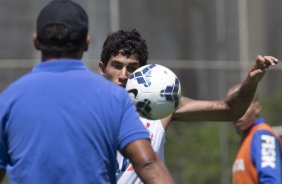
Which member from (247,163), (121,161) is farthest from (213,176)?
(121,161)

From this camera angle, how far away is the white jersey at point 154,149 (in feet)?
16.6

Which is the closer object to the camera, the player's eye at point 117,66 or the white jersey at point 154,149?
the white jersey at point 154,149

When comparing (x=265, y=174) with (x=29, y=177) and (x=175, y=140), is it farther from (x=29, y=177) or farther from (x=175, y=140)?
(x=29, y=177)

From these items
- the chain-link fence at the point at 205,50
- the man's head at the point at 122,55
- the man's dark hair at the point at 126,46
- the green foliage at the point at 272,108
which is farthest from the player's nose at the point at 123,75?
the green foliage at the point at 272,108

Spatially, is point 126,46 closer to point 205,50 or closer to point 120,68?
point 120,68

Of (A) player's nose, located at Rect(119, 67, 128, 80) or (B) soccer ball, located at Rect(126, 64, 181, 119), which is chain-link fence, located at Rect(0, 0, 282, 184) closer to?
(A) player's nose, located at Rect(119, 67, 128, 80)

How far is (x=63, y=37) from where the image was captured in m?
3.66

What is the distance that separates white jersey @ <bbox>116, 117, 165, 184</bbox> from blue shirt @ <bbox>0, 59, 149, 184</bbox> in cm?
128

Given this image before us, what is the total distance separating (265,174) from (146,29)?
2791 millimetres

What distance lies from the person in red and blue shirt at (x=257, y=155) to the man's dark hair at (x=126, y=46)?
205 cm

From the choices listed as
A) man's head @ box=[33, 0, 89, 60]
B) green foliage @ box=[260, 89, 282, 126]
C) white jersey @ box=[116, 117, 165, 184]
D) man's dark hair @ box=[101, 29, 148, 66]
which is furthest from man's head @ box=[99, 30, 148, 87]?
green foliage @ box=[260, 89, 282, 126]

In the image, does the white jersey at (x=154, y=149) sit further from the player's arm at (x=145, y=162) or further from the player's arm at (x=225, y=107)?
the player's arm at (x=145, y=162)

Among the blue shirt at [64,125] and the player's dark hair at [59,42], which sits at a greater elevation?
the player's dark hair at [59,42]

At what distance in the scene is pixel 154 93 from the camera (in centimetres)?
476
